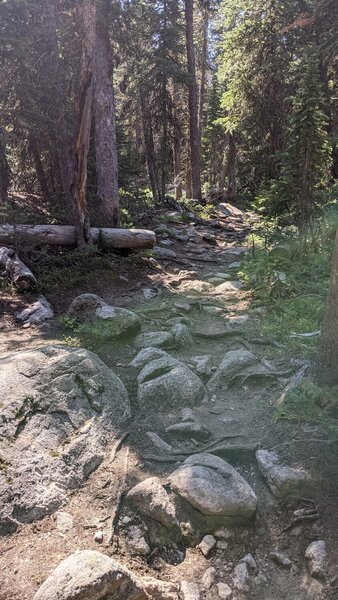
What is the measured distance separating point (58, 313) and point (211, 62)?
25819mm

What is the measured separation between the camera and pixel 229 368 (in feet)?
17.1

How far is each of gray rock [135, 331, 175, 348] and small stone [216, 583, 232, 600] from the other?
11.7 ft

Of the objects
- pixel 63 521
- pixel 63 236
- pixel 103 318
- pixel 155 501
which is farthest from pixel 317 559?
A: pixel 63 236

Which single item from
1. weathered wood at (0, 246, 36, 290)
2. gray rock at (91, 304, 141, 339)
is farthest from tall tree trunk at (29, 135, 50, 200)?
gray rock at (91, 304, 141, 339)

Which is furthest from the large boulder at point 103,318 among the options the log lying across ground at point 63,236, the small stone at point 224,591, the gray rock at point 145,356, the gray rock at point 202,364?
the small stone at point 224,591

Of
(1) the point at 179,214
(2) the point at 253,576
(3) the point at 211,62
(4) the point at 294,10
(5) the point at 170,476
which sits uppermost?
(3) the point at 211,62

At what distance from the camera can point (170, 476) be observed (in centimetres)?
350

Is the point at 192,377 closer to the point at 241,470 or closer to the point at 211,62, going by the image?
the point at 241,470

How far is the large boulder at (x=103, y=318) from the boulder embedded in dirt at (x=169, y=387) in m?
1.39

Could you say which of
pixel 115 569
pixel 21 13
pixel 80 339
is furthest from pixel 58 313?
pixel 21 13

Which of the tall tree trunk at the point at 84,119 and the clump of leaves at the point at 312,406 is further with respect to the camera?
the tall tree trunk at the point at 84,119

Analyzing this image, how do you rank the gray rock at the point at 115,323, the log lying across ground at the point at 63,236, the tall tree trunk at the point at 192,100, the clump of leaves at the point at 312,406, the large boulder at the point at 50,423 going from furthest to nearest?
the tall tree trunk at the point at 192,100
the log lying across ground at the point at 63,236
the gray rock at the point at 115,323
the clump of leaves at the point at 312,406
the large boulder at the point at 50,423

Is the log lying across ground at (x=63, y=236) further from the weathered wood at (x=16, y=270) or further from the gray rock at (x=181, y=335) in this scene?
the gray rock at (x=181, y=335)

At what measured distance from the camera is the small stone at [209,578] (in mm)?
2758
